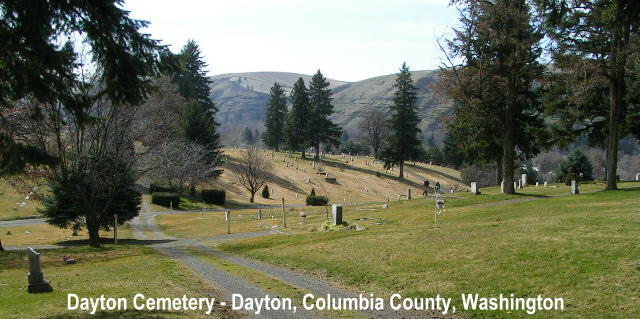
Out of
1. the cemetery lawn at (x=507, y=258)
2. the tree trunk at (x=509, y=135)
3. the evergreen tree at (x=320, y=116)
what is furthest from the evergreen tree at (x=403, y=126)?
the cemetery lawn at (x=507, y=258)

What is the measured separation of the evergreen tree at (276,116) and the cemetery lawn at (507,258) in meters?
91.0

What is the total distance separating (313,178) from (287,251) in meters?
63.8

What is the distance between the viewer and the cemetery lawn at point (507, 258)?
1023 cm

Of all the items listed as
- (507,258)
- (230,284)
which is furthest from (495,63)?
(230,284)

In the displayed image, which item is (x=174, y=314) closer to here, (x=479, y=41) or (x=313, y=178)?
(x=479, y=41)

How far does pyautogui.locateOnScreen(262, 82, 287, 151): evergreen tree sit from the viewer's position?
11350 cm

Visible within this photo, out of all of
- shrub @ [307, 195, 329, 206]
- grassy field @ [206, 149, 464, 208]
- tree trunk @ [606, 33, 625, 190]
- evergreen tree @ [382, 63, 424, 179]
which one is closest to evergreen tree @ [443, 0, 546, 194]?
tree trunk @ [606, 33, 625, 190]

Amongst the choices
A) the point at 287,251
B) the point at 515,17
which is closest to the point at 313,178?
the point at 515,17

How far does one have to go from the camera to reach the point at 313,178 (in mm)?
85438

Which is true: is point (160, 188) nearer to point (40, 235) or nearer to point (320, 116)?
point (40, 235)

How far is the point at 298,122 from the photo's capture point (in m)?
99.6

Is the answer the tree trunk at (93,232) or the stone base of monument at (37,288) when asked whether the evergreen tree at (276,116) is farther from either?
the stone base of monument at (37,288)

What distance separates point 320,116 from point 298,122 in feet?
15.0

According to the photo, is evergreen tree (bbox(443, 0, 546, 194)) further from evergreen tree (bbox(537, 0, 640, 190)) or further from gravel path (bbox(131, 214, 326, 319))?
gravel path (bbox(131, 214, 326, 319))
